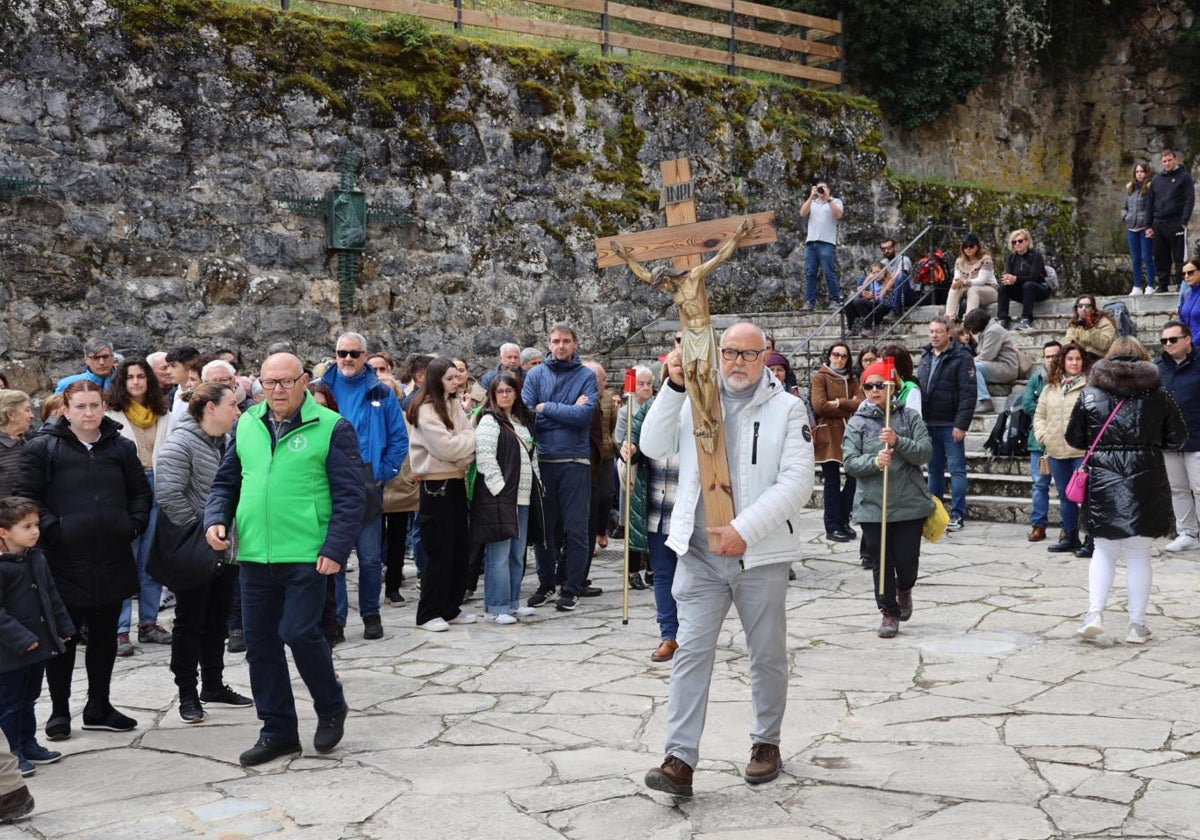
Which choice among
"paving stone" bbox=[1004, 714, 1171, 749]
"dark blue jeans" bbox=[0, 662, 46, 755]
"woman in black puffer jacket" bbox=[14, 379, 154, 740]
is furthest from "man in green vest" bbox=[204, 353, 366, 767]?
"paving stone" bbox=[1004, 714, 1171, 749]

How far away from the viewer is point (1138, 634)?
6.97 meters

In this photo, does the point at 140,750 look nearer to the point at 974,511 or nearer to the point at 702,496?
the point at 702,496

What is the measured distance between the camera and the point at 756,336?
15.7 ft

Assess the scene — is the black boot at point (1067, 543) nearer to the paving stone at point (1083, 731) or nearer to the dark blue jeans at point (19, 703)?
the paving stone at point (1083, 731)

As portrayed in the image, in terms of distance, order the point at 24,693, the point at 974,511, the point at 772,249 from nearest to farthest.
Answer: the point at 24,693 < the point at 974,511 < the point at 772,249

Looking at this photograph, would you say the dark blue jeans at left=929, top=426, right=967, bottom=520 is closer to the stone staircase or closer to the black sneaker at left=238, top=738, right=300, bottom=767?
the stone staircase

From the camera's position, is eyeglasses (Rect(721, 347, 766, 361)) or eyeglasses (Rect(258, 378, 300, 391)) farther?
eyeglasses (Rect(258, 378, 300, 391))

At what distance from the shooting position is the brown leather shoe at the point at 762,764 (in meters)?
4.73

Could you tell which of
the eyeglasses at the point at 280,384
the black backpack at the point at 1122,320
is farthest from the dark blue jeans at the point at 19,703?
the black backpack at the point at 1122,320

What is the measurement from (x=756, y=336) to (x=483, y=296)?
398 inches

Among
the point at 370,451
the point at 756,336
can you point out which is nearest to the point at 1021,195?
the point at 370,451

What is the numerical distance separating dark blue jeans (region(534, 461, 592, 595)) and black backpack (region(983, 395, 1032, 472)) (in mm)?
5438

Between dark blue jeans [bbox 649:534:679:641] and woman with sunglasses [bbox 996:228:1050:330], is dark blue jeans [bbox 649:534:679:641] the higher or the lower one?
the lower one

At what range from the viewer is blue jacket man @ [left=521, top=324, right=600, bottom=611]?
27.8 ft
